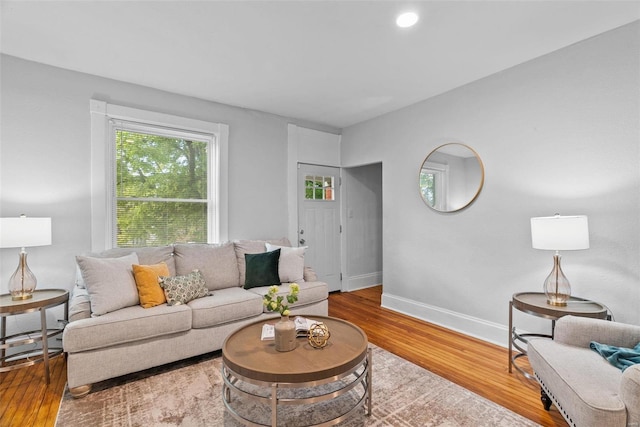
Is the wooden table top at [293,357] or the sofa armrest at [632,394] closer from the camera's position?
the sofa armrest at [632,394]

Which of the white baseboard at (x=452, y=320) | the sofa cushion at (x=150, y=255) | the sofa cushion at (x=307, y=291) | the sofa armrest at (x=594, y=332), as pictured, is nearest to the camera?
the sofa armrest at (x=594, y=332)

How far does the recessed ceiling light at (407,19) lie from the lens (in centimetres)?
216

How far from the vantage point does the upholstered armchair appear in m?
1.30

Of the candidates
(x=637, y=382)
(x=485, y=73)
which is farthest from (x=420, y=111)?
(x=637, y=382)

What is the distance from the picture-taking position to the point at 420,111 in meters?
3.82

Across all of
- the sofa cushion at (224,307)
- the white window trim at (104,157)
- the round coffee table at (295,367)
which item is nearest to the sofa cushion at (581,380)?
the round coffee table at (295,367)

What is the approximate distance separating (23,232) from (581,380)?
3.67 metres

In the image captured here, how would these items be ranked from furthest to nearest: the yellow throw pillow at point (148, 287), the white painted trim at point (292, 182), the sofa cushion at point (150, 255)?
the white painted trim at point (292, 182)
the sofa cushion at point (150, 255)
the yellow throw pillow at point (148, 287)

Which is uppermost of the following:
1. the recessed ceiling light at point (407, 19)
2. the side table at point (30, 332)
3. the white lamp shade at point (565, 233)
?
the recessed ceiling light at point (407, 19)

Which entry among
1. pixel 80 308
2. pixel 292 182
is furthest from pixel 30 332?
pixel 292 182

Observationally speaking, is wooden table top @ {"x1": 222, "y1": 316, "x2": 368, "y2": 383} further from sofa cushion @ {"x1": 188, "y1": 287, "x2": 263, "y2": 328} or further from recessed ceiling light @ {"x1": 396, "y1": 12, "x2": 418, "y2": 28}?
recessed ceiling light @ {"x1": 396, "y1": 12, "x2": 418, "y2": 28}

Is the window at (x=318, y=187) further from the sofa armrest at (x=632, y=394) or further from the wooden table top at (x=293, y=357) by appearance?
the sofa armrest at (x=632, y=394)

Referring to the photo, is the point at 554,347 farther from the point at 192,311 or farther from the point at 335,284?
the point at 335,284

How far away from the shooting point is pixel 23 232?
2.35 m
